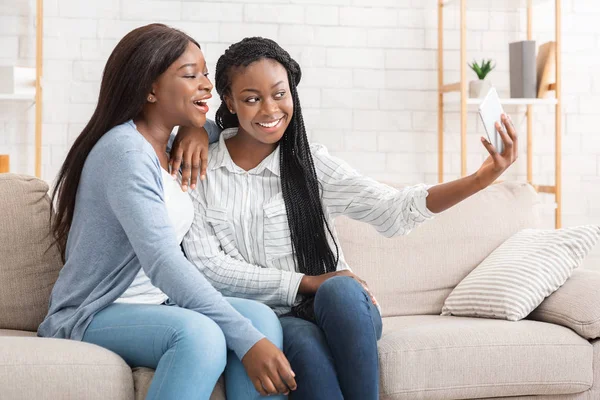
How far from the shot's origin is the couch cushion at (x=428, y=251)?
2.52 meters

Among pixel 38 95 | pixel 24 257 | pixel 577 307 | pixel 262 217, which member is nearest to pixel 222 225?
pixel 262 217

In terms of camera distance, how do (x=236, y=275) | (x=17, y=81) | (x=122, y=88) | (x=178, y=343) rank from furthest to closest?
(x=17, y=81) → (x=236, y=275) → (x=122, y=88) → (x=178, y=343)

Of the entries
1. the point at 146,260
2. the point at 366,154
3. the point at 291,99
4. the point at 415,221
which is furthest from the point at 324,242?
the point at 366,154

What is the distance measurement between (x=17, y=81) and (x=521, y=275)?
212 cm

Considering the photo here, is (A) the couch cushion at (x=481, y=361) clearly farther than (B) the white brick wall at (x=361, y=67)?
No

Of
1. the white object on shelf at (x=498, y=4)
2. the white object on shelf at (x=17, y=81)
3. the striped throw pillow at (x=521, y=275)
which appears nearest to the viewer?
the striped throw pillow at (x=521, y=275)

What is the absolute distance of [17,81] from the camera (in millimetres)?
3225

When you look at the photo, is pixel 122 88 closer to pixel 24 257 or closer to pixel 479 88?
pixel 24 257

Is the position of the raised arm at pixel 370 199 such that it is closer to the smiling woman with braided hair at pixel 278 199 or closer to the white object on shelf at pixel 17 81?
the smiling woman with braided hair at pixel 278 199

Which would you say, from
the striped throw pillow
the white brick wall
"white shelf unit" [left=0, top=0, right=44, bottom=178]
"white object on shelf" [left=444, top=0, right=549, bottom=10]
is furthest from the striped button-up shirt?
"white object on shelf" [left=444, top=0, right=549, bottom=10]

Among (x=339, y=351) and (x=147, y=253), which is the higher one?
(x=147, y=253)

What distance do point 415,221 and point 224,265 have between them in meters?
0.50

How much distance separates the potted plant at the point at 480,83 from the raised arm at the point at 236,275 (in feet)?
→ 6.13

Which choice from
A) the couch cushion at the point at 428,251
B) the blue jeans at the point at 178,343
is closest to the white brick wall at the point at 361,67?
the couch cushion at the point at 428,251
